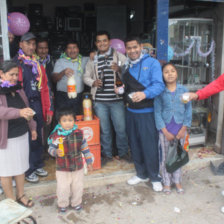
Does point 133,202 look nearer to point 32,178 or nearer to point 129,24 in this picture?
point 32,178

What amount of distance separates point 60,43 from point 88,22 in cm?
128

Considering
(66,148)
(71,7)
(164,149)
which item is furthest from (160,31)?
(71,7)

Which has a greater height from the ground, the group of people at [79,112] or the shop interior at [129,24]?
the shop interior at [129,24]

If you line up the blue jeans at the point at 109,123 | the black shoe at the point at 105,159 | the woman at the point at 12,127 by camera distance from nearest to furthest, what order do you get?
the woman at the point at 12,127 → the blue jeans at the point at 109,123 → the black shoe at the point at 105,159

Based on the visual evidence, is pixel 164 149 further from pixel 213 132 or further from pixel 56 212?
pixel 213 132

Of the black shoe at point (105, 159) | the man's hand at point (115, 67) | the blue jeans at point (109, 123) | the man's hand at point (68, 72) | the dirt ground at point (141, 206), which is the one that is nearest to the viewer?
the dirt ground at point (141, 206)

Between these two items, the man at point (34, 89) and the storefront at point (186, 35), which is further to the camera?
the storefront at point (186, 35)

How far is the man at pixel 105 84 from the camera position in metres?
3.65

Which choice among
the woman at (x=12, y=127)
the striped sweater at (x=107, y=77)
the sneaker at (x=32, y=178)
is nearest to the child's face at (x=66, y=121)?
the woman at (x=12, y=127)

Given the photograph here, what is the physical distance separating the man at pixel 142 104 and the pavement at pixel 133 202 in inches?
11.5

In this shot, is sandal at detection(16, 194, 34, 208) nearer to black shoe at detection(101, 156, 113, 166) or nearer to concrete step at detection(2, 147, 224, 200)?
concrete step at detection(2, 147, 224, 200)

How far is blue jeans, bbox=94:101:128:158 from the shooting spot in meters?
3.81

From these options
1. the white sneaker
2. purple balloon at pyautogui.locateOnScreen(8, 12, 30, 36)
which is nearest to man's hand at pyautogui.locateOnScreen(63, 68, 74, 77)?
purple balloon at pyautogui.locateOnScreen(8, 12, 30, 36)

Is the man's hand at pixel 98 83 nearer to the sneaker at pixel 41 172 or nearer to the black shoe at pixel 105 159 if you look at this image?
the black shoe at pixel 105 159
